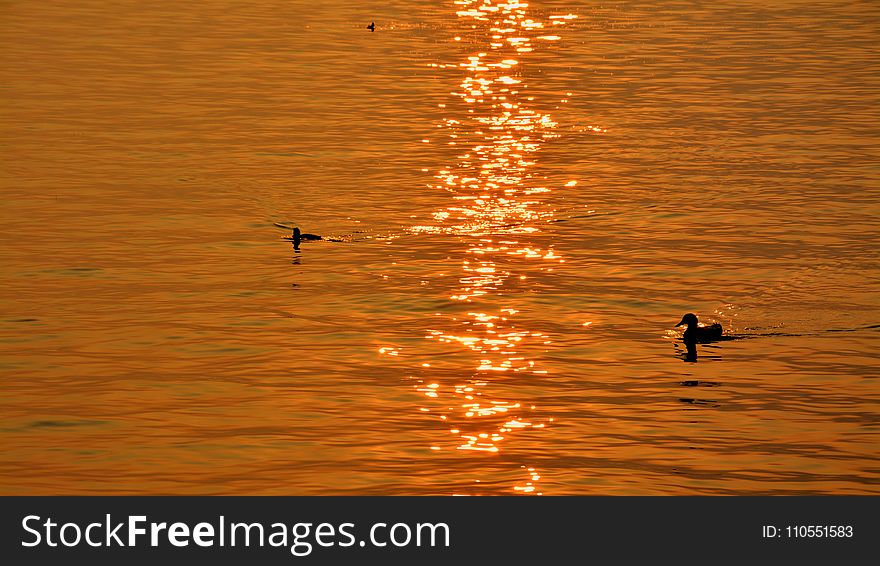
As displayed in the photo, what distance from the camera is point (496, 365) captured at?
88.3 feet

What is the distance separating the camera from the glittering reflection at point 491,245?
958 inches

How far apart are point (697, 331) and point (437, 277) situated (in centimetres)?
729

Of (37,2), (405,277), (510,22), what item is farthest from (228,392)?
(37,2)

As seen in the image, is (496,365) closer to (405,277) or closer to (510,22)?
(405,277)

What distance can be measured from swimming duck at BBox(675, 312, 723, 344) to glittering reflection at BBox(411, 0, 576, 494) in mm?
2528

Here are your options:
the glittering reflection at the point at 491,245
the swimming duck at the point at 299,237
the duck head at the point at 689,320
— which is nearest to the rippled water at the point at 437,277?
the glittering reflection at the point at 491,245

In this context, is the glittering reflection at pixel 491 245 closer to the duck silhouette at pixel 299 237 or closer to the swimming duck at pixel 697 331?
the swimming duck at pixel 697 331

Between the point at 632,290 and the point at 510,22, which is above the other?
the point at 510,22

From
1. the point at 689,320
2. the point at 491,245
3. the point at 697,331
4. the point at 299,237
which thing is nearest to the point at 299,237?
the point at 299,237

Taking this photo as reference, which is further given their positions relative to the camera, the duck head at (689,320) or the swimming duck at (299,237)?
the swimming duck at (299,237)

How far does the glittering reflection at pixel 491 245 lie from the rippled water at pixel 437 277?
0.12 metres

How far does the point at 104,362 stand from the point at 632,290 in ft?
35.9

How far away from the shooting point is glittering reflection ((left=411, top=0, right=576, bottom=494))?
79.8 feet

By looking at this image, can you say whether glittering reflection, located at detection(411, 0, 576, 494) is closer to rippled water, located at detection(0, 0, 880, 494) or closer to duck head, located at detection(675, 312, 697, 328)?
rippled water, located at detection(0, 0, 880, 494)
